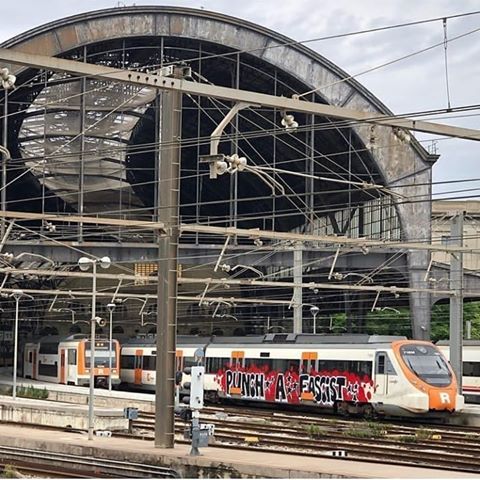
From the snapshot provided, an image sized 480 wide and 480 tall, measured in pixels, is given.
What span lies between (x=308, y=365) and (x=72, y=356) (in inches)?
721

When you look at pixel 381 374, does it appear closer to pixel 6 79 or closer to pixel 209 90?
pixel 209 90

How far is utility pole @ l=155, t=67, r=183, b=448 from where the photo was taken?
23.4 m

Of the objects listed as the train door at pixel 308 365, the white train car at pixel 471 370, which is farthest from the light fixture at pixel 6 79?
the white train car at pixel 471 370

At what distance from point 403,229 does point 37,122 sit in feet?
78.5

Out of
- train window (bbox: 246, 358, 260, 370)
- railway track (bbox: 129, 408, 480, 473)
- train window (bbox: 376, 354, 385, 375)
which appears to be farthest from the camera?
train window (bbox: 246, 358, 260, 370)

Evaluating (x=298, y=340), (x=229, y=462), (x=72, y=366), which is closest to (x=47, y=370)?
(x=72, y=366)

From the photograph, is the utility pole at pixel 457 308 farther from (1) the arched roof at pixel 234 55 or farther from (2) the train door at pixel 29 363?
(2) the train door at pixel 29 363

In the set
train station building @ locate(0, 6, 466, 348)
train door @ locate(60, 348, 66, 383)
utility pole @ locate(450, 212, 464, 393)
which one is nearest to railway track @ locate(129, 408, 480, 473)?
utility pole @ locate(450, 212, 464, 393)

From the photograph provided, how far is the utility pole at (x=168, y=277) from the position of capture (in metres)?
23.4

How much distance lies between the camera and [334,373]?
34219 millimetres

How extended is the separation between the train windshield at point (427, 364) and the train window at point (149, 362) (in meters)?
16.6

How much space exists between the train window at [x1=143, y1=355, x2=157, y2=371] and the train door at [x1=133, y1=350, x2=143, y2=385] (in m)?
0.32

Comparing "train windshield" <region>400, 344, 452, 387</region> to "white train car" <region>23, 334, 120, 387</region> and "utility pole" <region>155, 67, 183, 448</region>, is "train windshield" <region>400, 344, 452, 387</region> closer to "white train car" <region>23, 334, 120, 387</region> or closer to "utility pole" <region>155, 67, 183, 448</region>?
"utility pole" <region>155, 67, 183, 448</region>

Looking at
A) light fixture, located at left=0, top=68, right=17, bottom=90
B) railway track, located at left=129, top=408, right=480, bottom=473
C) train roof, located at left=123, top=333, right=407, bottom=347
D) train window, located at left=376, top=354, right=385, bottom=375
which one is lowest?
railway track, located at left=129, top=408, right=480, bottom=473
